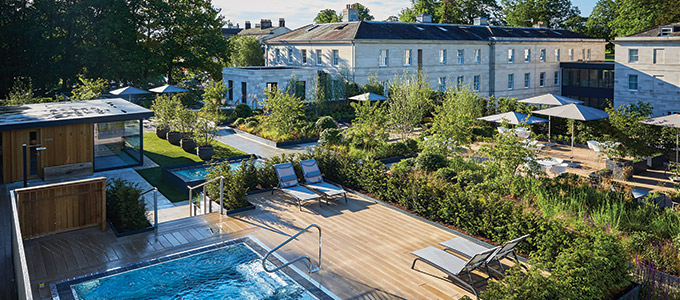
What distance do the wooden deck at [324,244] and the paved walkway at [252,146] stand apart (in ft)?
26.7

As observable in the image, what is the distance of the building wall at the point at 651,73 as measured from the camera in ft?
114

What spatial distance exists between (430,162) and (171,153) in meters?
11.5

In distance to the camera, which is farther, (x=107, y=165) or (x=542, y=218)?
(x=107, y=165)

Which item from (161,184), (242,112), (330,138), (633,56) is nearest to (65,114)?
(161,184)

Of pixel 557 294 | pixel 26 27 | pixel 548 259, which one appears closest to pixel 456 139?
pixel 548 259

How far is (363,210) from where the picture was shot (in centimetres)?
1248

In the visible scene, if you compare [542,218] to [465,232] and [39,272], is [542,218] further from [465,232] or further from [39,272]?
[39,272]

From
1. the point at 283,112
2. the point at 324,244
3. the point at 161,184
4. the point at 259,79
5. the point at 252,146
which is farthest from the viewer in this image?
the point at 259,79

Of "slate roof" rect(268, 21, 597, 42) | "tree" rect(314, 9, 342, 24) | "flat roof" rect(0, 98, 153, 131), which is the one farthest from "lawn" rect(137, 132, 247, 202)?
"tree" rect(314, 9, 342, 24)

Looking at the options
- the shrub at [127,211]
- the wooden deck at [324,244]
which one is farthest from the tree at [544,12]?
the shrub at [127,211]

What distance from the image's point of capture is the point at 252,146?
22.8 metres

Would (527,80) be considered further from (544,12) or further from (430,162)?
(430,162)

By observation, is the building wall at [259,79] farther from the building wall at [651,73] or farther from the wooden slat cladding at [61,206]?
the building wall at [651,73]

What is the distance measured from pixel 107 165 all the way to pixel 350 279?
13.0 m
